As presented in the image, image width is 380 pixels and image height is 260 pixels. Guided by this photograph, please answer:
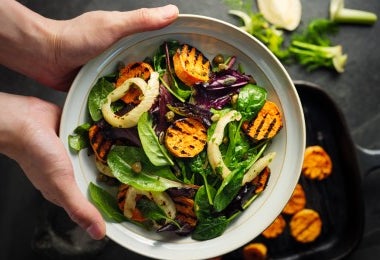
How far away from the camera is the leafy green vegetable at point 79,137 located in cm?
180

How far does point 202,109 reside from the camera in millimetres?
1778

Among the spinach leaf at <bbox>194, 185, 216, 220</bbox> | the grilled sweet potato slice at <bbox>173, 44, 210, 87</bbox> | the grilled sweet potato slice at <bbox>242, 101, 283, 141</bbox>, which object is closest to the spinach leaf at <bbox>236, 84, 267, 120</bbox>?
the grilled sweet potato slice at <bbox>242, 101, 283, 141</bbox>

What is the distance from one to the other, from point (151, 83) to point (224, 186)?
439 mm

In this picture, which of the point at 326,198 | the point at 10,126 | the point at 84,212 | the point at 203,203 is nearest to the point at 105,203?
the point at 84,212

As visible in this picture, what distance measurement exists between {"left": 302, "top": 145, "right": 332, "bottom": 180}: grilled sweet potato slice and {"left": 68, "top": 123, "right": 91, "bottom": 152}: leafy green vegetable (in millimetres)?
1018

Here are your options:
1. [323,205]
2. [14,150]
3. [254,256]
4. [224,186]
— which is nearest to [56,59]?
[14,150]

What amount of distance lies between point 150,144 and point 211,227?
1.24 feet

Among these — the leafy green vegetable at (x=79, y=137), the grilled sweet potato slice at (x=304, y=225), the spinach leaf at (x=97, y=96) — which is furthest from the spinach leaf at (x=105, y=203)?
the grilled sweet potato slice at (x=304, y=225)

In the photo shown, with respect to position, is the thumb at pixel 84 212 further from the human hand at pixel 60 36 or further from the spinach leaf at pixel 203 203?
the human hand at pixel 60 36

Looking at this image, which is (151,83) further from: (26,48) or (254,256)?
(254,256)

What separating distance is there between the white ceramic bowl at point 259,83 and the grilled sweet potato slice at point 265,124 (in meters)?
0.03

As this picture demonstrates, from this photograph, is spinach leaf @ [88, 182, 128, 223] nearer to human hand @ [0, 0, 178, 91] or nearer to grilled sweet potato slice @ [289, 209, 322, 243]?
human hand @ [0, 0, 178, 91]

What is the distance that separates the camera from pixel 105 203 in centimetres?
182

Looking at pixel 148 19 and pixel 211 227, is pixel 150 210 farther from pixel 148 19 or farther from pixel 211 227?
pixel 148 19
